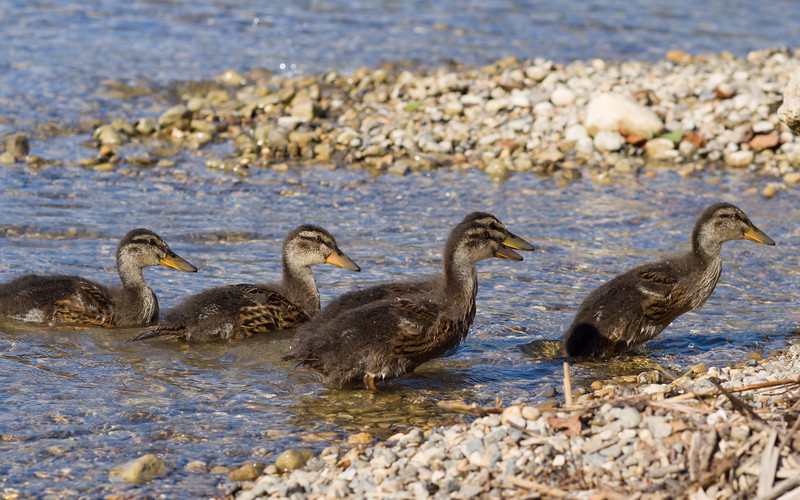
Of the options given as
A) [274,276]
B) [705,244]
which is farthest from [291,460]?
[705,244]

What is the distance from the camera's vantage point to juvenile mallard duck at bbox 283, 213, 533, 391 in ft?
22.1

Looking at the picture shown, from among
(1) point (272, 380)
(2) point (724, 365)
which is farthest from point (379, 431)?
(2) point (724, 365)

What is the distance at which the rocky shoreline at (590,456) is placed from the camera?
4551 millimetres

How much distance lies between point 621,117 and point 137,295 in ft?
25.0

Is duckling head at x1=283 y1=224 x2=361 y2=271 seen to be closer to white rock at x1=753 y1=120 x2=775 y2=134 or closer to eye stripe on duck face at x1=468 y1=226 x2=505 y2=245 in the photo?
eye stripe on duck face at x1=468 y1=226 x2=505 y2=245

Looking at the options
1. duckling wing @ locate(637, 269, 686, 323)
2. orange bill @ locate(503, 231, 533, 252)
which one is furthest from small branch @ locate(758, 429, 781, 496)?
orange bill @ locate(503, 231, 533, 252)

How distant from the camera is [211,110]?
14969mm

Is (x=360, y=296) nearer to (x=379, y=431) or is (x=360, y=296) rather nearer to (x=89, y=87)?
(x=379, y=431)

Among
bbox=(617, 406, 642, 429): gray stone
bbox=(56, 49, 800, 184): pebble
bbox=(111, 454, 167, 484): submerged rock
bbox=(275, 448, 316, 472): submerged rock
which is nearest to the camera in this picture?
bbox=(617, 406, 642, 429): gray stone

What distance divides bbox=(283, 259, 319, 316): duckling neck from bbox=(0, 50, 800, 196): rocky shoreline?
446cm

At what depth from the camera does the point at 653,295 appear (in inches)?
302

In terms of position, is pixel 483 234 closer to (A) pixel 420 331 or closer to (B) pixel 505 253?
(B) pixel 505 253

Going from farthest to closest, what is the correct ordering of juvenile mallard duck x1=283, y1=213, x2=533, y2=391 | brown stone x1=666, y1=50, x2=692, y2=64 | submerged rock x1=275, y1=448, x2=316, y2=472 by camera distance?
brown stone x1=666, y1=50, x2=692, y2=64 < juvenile mallard duck x1=283, y1=213, x2=533, y2=391 < submerged rock x1=275, y1=448, x2=316, y2=472

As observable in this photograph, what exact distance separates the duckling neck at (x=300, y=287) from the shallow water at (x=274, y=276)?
0.45 meters
